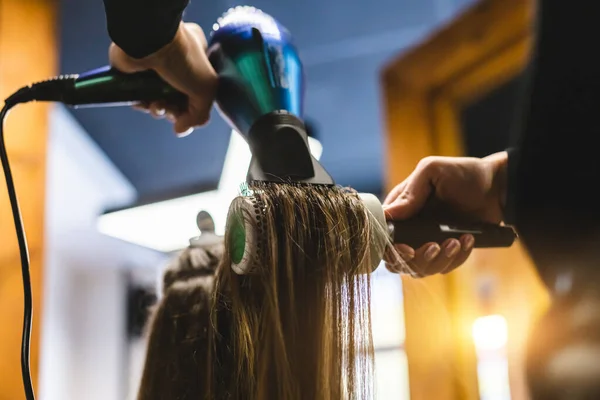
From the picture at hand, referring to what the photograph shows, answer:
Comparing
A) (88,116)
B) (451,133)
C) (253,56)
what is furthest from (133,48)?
(88,116)

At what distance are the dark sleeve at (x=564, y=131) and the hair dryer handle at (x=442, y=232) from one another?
0.13 metres

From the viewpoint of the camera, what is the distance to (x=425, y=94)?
1.76 meters

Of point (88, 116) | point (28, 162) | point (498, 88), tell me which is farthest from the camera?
point (88, 116)

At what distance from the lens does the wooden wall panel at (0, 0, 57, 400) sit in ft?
3.16

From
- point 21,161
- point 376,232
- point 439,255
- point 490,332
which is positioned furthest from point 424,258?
point 490,332

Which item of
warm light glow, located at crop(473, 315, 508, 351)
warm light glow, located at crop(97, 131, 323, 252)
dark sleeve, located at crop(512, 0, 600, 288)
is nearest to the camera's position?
dark sleeve, located at crop(512, 0, 600, 288)

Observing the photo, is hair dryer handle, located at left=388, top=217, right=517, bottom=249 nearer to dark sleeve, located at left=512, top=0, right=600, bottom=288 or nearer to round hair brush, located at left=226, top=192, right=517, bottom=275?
round hair brush, located at left=226, top=192, right=517, bottom=275

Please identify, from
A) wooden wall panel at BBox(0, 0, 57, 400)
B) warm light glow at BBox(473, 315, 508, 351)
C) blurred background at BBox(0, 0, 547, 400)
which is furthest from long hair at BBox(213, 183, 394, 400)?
warm light glow at BBox(473, 315, 508, 351)

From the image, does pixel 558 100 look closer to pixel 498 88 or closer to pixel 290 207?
pixel 290 207

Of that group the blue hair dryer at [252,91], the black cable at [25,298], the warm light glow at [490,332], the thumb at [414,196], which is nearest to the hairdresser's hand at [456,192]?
the thumb at [414,196]

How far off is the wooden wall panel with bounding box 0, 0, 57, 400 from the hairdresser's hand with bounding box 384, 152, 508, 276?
647 millimetres

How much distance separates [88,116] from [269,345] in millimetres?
1807

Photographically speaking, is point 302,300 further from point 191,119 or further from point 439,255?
point 191,119

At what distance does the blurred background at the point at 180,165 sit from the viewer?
3.38 feet
